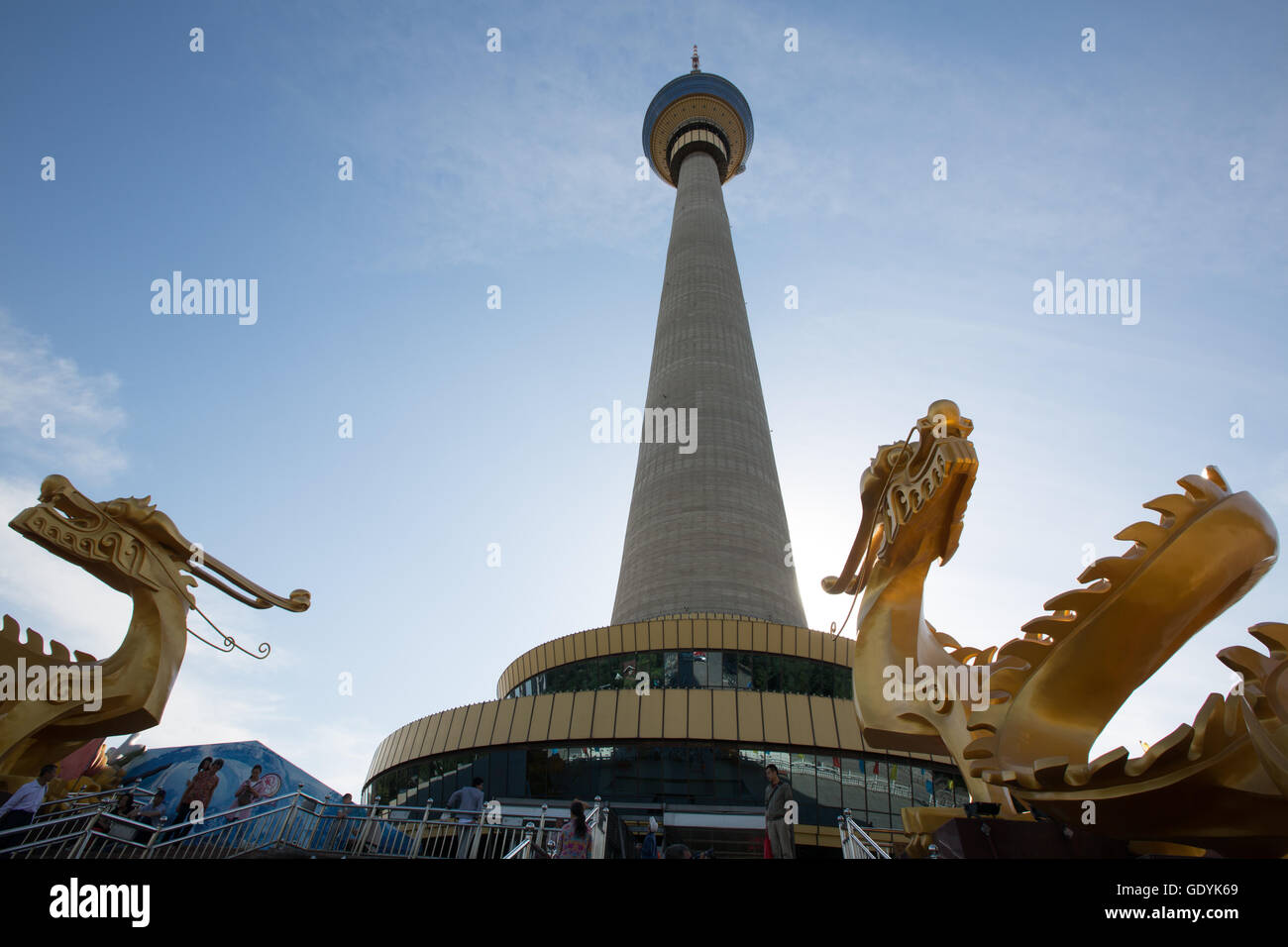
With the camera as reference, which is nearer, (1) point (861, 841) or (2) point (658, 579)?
(1) point (861, 841)

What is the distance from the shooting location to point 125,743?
53.6 ft

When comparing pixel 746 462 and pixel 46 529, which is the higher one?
pixel 746 462

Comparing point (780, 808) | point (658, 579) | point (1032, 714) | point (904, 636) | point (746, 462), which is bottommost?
point (780, 808)

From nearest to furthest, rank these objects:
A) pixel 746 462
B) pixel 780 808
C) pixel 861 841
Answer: pixel 861 841, pixel 780 808, pixel 746 462

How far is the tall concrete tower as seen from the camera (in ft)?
69.9

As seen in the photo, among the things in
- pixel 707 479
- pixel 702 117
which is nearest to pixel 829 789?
pixel 707 479

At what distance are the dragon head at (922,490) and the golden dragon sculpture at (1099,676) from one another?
0.05 ft

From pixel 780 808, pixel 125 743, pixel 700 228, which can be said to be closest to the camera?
pixel 780 808

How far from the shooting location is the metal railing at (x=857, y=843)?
5980 mm

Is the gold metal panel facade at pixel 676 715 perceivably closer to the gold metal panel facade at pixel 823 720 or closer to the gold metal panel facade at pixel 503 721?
the gold metal panel facade at pixel 823 720

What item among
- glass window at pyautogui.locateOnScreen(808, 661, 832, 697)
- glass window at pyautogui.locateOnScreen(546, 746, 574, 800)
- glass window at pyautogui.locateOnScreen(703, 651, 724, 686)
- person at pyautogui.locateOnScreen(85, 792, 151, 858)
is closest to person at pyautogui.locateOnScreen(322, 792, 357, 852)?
person at pyautogui.locateOnScreen(85, 792, 151, 858)
